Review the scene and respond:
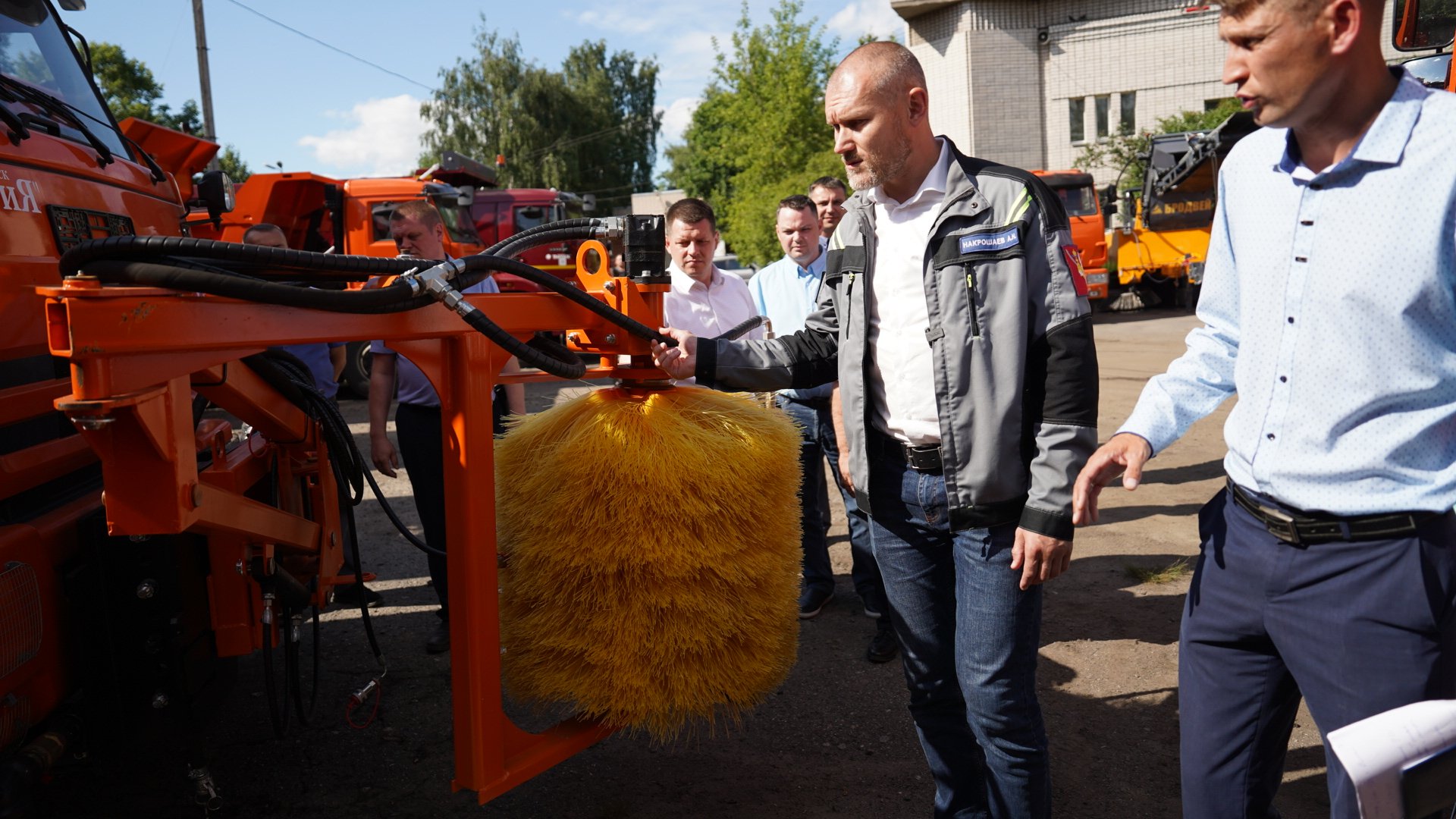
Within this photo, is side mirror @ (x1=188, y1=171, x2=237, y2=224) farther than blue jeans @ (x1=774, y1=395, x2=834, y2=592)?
No

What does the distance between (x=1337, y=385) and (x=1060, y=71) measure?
31.4 m

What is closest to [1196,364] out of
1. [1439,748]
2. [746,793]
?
[1439,748]

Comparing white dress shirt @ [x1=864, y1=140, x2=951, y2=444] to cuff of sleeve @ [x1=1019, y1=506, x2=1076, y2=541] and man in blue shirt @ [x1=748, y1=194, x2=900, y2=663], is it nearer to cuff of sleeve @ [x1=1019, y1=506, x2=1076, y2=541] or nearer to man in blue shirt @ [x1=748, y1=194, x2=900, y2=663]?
cuff of sleeve @ [x1=1019, y1=506, x2=1076, y2=541]

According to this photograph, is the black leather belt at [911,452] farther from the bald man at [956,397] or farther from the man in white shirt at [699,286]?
the man in white shirt at [699,286]

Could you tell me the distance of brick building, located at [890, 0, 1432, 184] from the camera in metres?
29.2

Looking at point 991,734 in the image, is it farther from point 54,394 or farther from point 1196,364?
point 54,394

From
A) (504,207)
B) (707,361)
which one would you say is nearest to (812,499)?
(707,361)

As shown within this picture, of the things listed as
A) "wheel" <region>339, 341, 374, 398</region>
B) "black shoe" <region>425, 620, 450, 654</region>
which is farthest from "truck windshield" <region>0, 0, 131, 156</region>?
"wheel" <region>339, 341, 374, 398</region>

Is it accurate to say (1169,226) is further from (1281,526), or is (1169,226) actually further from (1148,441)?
(1281,526)

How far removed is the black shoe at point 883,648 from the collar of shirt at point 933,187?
7.20 ft

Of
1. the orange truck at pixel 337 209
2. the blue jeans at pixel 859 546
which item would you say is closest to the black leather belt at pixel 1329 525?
the blue jeans at pixel 859 546

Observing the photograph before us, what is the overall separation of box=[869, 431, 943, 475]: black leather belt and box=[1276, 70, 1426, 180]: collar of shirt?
1.00 m

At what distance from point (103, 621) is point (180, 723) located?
396 millimetres

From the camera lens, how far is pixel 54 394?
2451mm
